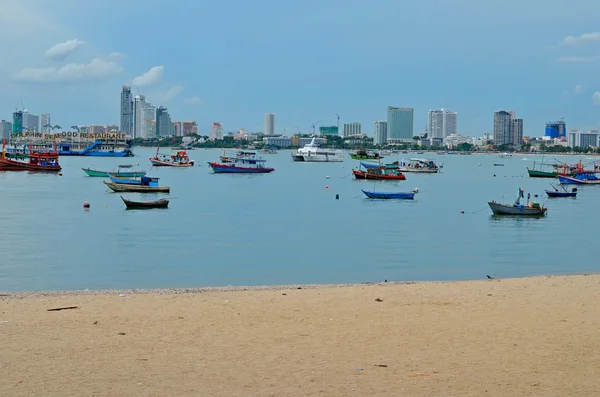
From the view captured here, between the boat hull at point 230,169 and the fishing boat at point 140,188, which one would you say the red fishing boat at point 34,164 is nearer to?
the boat hull at point 230,169

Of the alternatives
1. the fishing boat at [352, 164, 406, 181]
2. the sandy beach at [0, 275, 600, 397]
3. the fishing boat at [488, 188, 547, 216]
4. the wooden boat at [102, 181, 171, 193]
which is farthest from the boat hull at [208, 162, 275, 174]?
the sandy beach at [0, 275, 600, 397]

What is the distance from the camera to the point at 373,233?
2958 centimetres

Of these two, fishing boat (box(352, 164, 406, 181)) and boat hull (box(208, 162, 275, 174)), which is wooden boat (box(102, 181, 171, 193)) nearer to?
fishing boat (box(352, 164, 406, 181))

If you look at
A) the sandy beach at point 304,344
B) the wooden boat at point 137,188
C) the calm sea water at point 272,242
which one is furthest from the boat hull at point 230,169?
the sandy beach at point 304,344

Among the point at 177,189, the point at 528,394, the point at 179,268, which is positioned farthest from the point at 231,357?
the point at 177,189

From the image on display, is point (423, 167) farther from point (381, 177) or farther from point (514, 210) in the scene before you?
point (514, 210)

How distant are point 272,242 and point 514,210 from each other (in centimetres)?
1444

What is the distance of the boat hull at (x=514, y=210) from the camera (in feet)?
119

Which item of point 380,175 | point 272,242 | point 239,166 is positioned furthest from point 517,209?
point 239,166

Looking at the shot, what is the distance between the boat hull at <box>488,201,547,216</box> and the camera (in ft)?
119

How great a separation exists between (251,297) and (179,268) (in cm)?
846

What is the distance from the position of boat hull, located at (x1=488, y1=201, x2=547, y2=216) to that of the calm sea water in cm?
55

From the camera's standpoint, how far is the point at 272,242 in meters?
26.6

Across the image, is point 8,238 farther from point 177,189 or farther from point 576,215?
point 177,189
